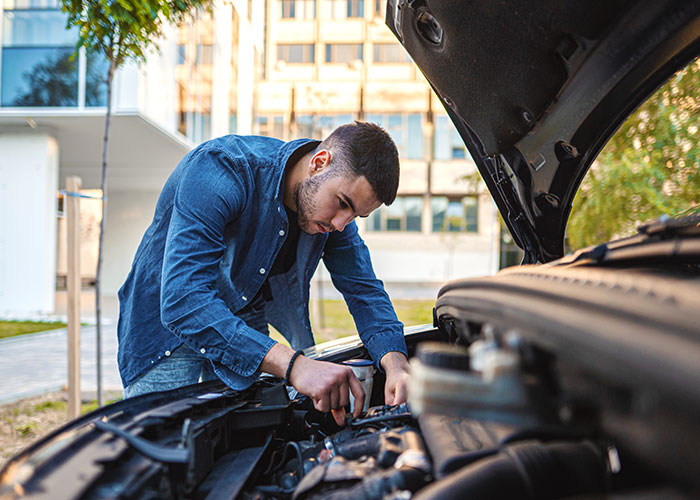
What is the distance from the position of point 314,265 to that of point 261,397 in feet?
2.64

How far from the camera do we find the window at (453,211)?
915 inches

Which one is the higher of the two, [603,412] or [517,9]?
[517,9]

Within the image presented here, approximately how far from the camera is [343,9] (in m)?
24.1

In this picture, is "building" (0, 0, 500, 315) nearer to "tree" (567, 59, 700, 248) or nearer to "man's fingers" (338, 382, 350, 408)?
"tree" (567, 59, 700, 248)

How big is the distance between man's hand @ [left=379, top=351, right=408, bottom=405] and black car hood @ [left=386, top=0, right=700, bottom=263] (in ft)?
2.08

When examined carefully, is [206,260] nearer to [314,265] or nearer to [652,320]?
[314,265]

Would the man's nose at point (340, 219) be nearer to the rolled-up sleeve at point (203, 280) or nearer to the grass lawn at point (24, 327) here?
the rolled-up sleeve at point (203, 280)

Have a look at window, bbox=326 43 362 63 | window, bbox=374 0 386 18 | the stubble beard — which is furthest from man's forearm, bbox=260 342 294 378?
window, bbox=374 0 386 18

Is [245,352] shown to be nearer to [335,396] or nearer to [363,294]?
[335,396]

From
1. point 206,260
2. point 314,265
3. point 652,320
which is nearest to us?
point 652,320

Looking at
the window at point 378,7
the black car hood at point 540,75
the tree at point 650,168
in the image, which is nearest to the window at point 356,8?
the window at point 378,7

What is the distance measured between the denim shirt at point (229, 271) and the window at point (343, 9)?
24350 millimetres

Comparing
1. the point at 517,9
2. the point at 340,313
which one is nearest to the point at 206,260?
the point at 517,9

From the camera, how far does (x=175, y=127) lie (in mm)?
9984
